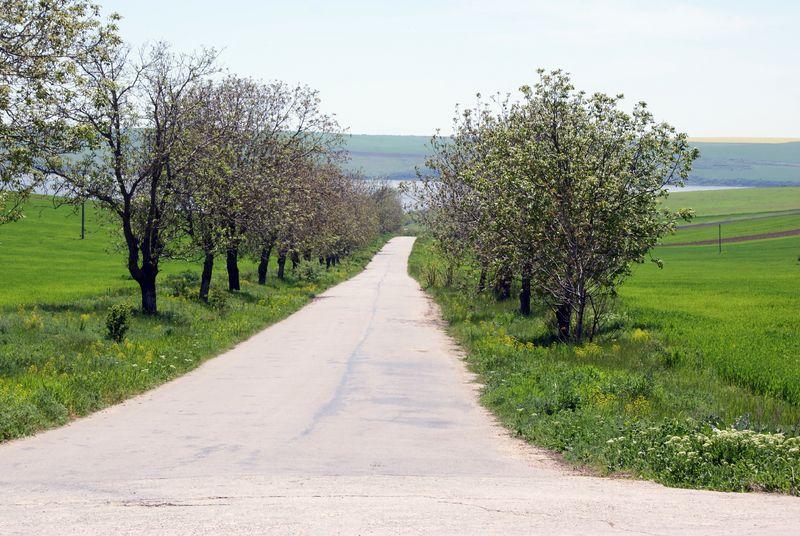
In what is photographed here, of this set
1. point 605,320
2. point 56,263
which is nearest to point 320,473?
point 605,320

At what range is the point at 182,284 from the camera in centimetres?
4591

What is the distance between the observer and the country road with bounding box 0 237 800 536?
24.1ft

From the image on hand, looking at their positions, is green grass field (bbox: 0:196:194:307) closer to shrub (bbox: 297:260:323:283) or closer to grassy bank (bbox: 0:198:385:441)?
grassy bank (bbox: 0:198:385:441)

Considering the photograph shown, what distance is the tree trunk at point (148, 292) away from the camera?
98.1 feet

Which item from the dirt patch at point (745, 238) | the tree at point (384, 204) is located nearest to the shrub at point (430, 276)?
the dirt patch at point (745, 238)

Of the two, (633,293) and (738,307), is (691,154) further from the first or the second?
(633,293)

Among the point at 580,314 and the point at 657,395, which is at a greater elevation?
the point at 580,314

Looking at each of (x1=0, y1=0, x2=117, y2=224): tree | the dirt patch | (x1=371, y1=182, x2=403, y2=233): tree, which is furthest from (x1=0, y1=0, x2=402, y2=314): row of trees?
(x1=371, y1=182, x2=403, y2=233): tree

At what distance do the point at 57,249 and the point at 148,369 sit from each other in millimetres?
55476

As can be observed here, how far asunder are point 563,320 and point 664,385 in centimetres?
928

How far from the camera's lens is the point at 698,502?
8.40 meters

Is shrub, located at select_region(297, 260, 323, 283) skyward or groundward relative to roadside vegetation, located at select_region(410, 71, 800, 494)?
groundward

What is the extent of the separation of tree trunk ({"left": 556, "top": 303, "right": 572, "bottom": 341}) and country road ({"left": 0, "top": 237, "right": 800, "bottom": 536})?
6.60 metres

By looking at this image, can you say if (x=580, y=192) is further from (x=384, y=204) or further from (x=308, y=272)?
(x=384, y=204)
